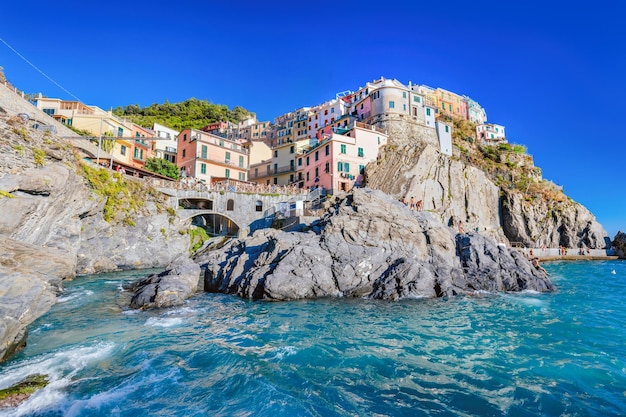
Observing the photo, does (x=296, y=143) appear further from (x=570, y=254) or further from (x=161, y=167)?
(x=570, y=254)

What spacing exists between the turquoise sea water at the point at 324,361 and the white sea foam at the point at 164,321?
8 cm

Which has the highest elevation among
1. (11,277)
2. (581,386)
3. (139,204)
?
(139,204)

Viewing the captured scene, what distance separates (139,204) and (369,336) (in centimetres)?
2970

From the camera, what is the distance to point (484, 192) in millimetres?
51500

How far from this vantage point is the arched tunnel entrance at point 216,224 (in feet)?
145

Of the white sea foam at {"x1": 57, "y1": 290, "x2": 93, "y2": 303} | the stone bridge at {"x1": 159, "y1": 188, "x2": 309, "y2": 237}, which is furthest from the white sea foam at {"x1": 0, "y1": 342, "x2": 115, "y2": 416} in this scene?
the stone bridge at {"x1": 159, "y1": 188, "x2": 309, "y2": 237}

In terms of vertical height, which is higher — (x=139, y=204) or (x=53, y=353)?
(x=139, y=204)

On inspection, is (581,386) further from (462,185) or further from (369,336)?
(462,185)

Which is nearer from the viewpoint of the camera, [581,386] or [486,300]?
[581,386]

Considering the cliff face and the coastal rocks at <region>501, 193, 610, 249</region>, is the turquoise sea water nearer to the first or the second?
the cliff face

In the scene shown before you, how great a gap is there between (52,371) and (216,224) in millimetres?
40009

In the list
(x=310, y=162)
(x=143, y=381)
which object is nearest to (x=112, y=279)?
(x=143, y=381)

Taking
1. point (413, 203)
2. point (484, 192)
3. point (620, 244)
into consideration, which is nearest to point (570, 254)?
point (620, 244)

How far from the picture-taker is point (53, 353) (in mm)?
9461
